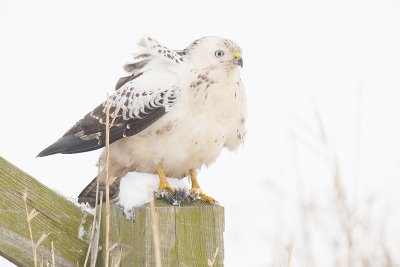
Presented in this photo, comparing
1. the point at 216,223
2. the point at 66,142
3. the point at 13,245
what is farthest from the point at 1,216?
the point at 66,142

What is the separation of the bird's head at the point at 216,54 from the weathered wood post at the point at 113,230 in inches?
54.3

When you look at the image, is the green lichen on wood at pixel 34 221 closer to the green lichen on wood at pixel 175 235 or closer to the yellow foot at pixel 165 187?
the green lichen on wood at pixel 175 235

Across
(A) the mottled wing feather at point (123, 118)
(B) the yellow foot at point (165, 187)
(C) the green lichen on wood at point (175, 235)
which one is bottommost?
(C) the green lichen on wood at point (175, 235)

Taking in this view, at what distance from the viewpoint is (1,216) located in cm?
235

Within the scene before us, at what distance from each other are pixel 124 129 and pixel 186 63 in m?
0.49

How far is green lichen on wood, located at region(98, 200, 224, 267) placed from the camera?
229 centimetres

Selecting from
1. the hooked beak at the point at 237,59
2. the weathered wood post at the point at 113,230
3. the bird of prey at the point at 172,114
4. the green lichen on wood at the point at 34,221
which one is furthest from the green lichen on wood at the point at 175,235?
the hooked beak at the point at 237,59

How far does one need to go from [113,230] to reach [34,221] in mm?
278

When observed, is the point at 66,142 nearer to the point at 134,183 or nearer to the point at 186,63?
the point at 186,63

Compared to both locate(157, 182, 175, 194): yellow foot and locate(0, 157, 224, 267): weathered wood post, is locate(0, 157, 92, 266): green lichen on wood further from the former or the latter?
locate(157, 182, 175, 194): yellow foot

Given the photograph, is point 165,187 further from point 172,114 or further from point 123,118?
point 123,118

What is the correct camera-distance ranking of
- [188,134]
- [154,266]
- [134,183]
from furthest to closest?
[188,134] < [134,183] < [154,266]

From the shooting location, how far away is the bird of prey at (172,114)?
3.60 meters

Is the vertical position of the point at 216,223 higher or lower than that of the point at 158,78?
lower
